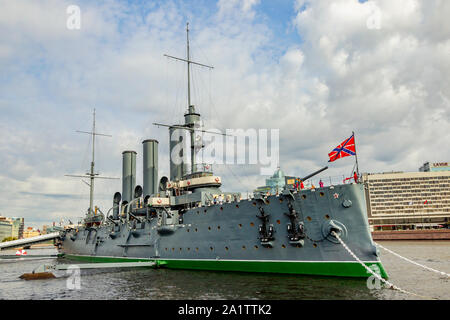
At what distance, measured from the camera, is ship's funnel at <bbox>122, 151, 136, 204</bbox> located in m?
37.7

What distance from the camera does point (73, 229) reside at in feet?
149

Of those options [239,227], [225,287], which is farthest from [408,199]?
[225,287]

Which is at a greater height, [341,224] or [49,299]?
[341,224]

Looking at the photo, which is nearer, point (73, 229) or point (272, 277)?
point (272, 277)

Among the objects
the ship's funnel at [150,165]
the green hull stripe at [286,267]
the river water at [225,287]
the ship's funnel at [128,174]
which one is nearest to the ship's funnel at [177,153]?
the ship's funnel at [150,165]

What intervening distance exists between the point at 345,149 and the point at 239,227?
7.82m

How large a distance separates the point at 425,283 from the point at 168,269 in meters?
16.5

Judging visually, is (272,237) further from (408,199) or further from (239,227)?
(408,199)

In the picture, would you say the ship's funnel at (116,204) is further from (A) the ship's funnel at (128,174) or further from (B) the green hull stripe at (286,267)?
(B) the green hull stripe at (286,267)

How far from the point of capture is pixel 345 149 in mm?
17203

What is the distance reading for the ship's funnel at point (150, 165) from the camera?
33.1 meters

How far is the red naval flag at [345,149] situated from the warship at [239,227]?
1666mm
